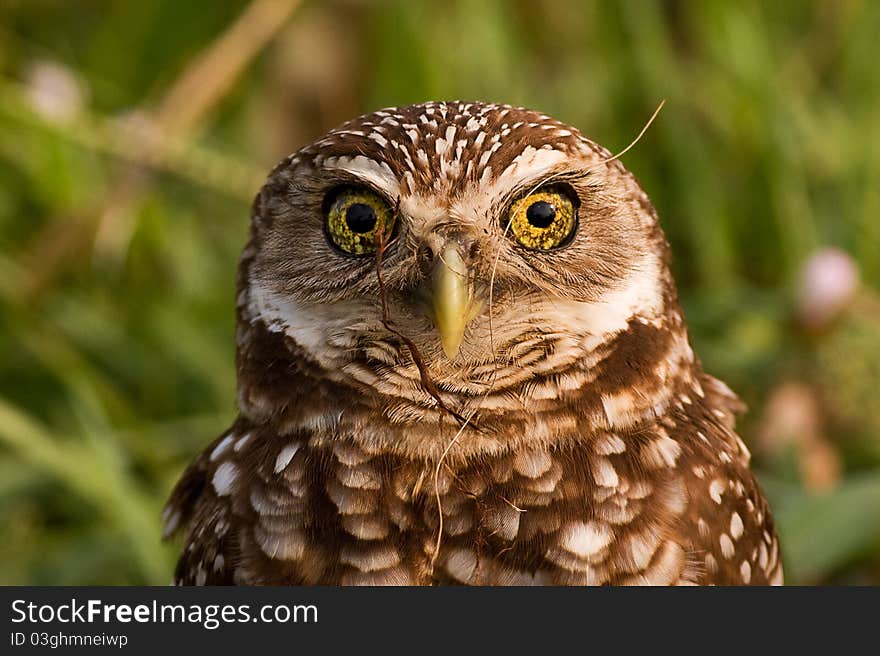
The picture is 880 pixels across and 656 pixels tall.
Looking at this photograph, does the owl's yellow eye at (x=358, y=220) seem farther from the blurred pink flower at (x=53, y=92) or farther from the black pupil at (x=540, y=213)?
the blurred pink flower at (x=53, y=92)

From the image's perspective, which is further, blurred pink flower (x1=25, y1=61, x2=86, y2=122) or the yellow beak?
blurred pink flower (x1=25, y1=61, x2=86, y2=122)

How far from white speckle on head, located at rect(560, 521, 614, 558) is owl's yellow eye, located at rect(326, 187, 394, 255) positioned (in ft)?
1.64

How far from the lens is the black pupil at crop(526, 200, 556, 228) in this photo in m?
1.86

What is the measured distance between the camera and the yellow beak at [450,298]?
1.74 m

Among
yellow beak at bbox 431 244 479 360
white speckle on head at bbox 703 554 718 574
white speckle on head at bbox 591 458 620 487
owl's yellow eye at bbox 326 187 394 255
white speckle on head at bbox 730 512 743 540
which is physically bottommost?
white speckle on head at bbox 703 554 718 574

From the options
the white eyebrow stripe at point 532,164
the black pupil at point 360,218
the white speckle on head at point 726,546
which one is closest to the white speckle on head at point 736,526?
the white speckle on head at point 726,546

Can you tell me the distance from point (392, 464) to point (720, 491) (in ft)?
1.67

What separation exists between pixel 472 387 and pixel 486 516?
187 millimetres

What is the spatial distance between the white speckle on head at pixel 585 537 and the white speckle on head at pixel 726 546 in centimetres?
20

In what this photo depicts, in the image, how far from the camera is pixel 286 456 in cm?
191

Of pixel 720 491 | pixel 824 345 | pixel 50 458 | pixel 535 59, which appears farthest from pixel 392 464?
pixel 535 59

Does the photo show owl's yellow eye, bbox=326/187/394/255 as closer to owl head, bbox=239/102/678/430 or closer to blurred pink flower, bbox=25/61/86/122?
owl head, bbox=239/102/678/430

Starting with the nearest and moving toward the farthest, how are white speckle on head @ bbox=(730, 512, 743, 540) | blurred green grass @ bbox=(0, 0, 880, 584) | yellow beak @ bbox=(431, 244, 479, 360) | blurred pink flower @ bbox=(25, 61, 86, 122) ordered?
yellow beak @ bbox=(431, 244, 479, 360), white speckle on head @ bbox=(730, 512, 743, 540), blurred green grass @ bbox=(0, 0, 880, 584), blurred pink flower @ bbox=(25, 61, 86, 122)

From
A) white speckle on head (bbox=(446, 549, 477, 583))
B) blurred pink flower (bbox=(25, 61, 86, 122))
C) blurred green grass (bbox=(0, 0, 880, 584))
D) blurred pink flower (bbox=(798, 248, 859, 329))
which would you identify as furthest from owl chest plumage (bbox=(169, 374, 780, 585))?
blurred pink flower (bbox=(25, 61, 86, 122))
